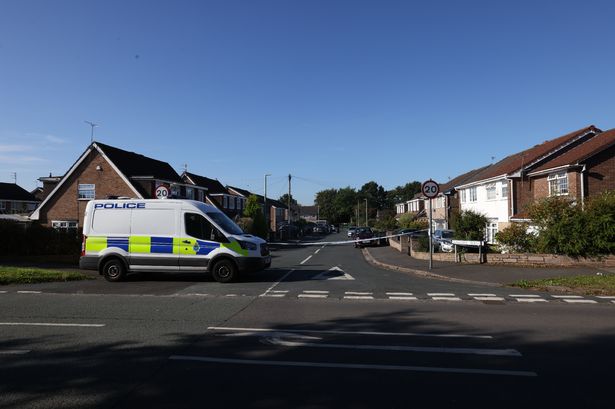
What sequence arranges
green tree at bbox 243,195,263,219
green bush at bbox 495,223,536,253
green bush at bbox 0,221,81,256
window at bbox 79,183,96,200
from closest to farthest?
green bush at bbox 495,223,536,253
green bush at bbox 0,221,81,256
window at bbox 79,183,96,200
green tree at bbox 243,195,263,219

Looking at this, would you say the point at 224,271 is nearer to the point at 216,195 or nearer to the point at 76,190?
the point at 76,190

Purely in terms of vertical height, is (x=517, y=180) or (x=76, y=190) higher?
(x=517, y=180)

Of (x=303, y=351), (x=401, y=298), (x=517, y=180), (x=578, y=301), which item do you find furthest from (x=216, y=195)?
(x=303, y=351)

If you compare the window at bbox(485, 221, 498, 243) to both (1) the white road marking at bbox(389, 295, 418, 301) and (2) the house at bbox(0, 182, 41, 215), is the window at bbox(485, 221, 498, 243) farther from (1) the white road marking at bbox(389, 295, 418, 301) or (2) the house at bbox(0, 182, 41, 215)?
(2) the house at bbox(0, 182, 41, 215)

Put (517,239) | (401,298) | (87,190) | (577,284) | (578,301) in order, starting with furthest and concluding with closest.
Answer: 1. (87,190)
2. (517,239)
3. (577,284)
4. (401,298)
5. (578,301)

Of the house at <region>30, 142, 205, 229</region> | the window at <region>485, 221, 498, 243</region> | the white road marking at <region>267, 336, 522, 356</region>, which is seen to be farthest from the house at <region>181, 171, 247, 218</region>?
the white road marking at <region>267, 336, 522, 356</region>

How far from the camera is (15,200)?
196ft

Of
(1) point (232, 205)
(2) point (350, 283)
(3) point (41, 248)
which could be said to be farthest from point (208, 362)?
(1) point (232, 205)

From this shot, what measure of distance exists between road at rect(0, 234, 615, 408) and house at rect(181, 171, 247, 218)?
126 feet

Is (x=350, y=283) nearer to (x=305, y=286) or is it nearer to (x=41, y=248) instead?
(x=305, y=286)

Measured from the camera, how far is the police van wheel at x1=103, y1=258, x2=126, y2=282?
14.0 metres

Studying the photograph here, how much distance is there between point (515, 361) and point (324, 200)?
147 meters

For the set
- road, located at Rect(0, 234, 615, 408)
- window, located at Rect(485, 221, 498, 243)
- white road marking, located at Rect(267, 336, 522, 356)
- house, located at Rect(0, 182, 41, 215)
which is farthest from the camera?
house, located at Rect(0, 182, 41, 215)

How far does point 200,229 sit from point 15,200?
57.3 meters
